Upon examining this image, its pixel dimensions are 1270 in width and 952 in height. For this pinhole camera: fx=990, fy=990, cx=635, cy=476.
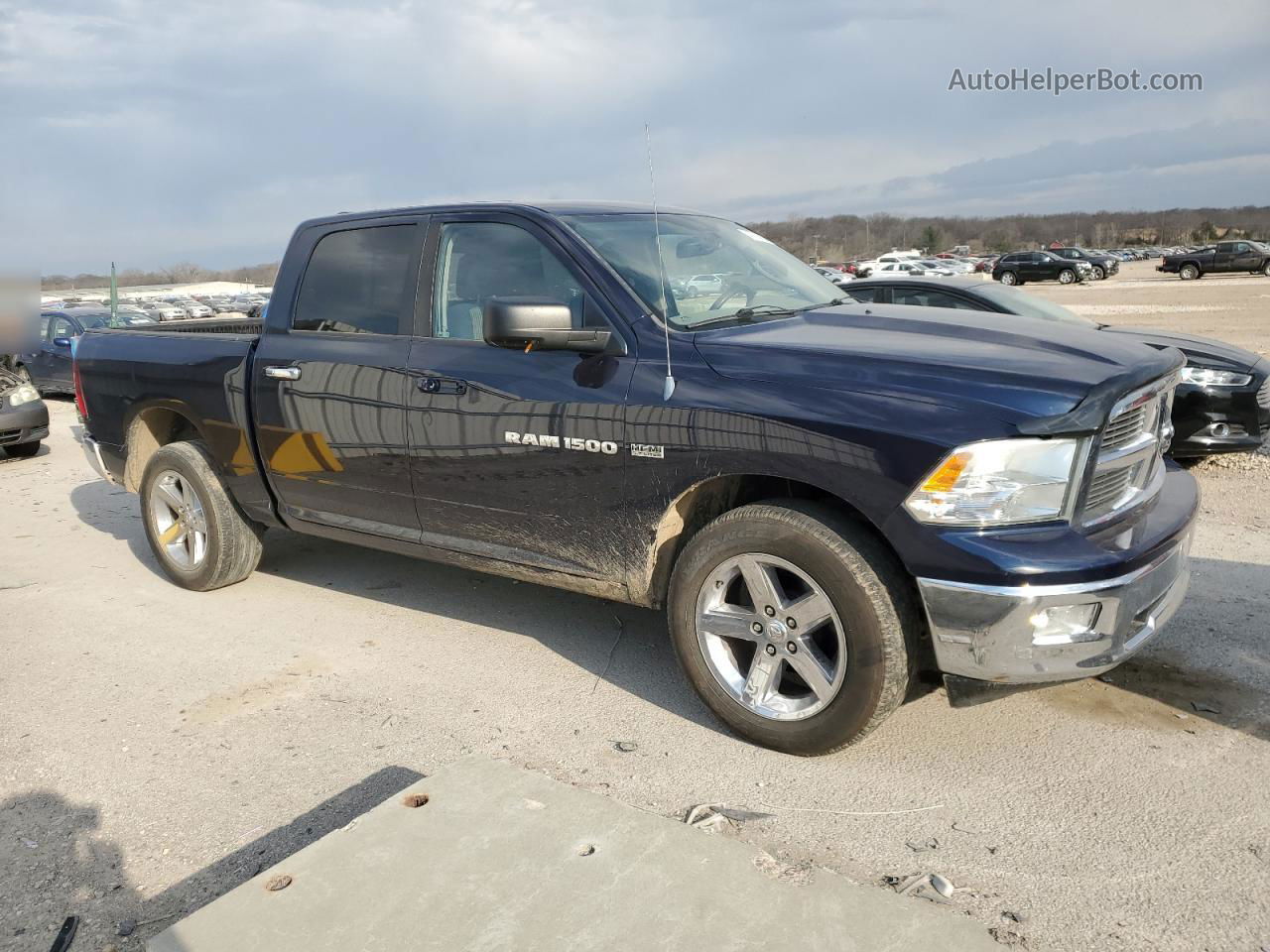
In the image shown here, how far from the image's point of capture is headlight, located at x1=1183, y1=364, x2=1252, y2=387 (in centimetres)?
679

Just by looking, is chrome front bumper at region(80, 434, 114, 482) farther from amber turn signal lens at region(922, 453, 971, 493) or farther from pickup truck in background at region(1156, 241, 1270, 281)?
pickup truck in background at region(1156, 241, 1270, 281)

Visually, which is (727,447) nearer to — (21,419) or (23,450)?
(21,419)

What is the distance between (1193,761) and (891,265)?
52547 mm

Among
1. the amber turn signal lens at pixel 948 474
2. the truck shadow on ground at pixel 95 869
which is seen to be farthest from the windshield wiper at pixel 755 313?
the truck shadow on ground at pixel 95 869

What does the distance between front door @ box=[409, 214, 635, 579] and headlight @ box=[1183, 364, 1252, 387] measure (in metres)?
5.00

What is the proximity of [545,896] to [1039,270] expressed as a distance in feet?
163

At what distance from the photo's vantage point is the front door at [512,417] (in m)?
3.69

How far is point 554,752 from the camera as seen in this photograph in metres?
3.56

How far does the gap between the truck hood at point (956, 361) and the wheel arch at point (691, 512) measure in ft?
1.35

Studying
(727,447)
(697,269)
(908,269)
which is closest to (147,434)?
(697,269)

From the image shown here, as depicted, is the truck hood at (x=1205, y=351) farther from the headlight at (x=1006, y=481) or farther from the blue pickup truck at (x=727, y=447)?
the headlight at (x=1006, y=481)

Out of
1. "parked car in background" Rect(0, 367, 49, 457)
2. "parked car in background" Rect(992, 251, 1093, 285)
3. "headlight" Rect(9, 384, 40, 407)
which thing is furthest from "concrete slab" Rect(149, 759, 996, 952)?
"parked car in background" Rect(992, 251, 1093, 285)

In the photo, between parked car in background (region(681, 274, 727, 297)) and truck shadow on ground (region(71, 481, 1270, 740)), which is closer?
truck shadow on ground (region(71, 481, 1270, 740))

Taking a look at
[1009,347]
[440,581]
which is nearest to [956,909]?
[1009,347]
